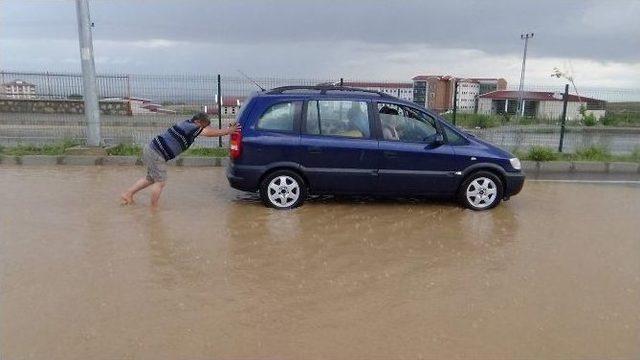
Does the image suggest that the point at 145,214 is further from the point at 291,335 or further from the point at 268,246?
the point at 291,335

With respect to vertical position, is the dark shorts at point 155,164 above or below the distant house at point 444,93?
below

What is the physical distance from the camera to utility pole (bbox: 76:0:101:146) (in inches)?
394

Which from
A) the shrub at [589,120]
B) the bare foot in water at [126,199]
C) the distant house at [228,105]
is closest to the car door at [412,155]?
the bare foot in water at [126,199]

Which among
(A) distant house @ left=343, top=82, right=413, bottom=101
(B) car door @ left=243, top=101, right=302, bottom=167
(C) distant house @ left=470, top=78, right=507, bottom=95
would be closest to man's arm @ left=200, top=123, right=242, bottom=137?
(B) car door @ left=243, top=101, right=302, bottom=167

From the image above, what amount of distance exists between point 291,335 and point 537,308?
2.01 meters

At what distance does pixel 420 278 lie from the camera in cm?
459

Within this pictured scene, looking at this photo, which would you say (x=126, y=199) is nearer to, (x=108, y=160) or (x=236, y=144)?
(x=236, y=144)

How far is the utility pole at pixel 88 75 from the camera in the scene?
32.8 feet

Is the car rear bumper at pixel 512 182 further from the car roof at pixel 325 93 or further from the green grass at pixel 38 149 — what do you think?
the green grass at pixel 38 149

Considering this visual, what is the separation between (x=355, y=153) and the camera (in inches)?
266

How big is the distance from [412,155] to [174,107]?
6.86 meters

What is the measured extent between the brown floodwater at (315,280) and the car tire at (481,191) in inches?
6.7

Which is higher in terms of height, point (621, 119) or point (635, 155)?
point (621, 119)

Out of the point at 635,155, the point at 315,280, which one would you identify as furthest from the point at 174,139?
the point at 635,155
